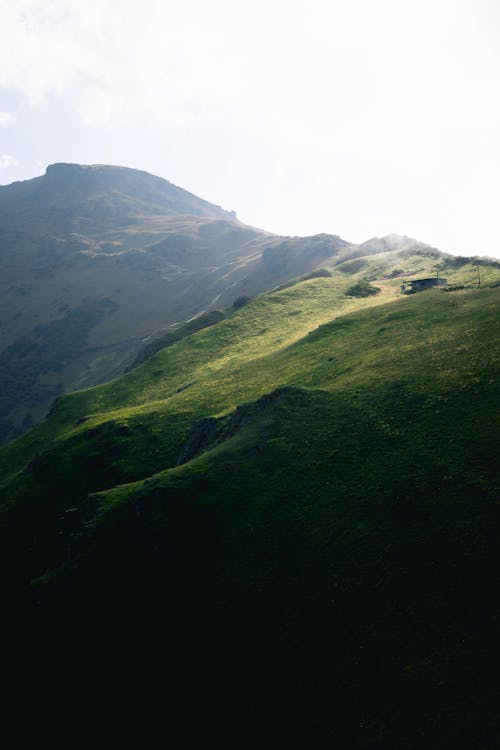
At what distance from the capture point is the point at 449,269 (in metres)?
117

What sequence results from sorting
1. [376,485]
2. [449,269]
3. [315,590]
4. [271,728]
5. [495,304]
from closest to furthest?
[271,728] → [315,590] → [376,485] → [495,304] → [449,269]

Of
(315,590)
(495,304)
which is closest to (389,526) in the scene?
(315,590)

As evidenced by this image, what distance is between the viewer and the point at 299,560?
2630 cm

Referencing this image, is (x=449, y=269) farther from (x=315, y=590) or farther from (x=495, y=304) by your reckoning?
(x=315, y=590)

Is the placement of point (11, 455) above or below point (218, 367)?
below

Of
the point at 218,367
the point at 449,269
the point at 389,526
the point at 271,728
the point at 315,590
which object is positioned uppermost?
the point at 449,269

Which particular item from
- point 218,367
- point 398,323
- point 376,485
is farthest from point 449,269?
point 376,485

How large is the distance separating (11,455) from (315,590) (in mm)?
73837

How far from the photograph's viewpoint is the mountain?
19.9 m

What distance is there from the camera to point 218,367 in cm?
8319

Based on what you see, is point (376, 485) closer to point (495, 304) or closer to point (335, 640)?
point (335, 640)

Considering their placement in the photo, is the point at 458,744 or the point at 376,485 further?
the point at 376,485

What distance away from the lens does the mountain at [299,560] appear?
65.2ft

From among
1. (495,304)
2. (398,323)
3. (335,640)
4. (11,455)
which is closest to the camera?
(335,640)
